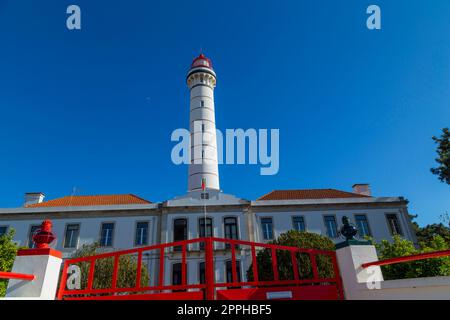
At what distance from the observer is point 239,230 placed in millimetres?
20500

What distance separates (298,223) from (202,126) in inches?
631

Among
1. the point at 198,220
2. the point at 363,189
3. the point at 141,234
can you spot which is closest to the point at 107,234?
the point at 141,234

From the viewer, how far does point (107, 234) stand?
20422mm

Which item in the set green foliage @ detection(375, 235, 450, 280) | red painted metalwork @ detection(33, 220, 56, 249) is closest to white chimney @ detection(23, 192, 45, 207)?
red painted metalwork @ detection(33, 220, 56, 249)

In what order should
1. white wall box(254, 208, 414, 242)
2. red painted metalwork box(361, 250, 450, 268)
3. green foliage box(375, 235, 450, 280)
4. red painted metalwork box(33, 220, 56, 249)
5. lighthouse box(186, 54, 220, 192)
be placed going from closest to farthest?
1. red painted metalwork box(361, 250, 450, 268)
2. red painted metalwork box(33, 220, 56, 249)
3. green foliage box(375, 235, 450, 280)
4. white wall box(254, 208, 414, 242)
5. lighthouse box(186, 54, 220, 192)

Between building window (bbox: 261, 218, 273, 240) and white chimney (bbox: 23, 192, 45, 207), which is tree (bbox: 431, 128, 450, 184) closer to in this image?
building window (bbox: 261, 218, 273, 240)

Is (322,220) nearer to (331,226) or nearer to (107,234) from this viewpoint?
(331,226)

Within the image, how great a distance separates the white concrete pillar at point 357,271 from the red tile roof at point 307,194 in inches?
737

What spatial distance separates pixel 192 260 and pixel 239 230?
3980mm

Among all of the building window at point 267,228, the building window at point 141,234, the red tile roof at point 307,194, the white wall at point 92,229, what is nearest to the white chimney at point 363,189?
the red tile roof at point 307,194

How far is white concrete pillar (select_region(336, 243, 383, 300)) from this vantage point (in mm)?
4598

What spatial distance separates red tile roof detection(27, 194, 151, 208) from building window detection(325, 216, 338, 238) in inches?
575
